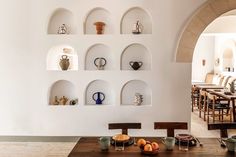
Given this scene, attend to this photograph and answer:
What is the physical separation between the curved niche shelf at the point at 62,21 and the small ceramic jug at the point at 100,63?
695 millimetres

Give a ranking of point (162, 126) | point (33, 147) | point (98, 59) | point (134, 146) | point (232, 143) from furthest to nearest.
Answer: point (98, 59)
point (33, 147)
point (162, 126)
point (134, 146)
point (232, 143)

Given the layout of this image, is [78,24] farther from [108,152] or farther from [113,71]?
[108,152]

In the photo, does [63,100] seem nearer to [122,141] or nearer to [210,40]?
[122,141]

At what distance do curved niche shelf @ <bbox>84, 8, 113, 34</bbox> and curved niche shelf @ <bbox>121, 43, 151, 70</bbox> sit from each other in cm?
50

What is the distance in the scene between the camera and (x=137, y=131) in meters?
4.70

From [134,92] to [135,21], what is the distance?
134 cm

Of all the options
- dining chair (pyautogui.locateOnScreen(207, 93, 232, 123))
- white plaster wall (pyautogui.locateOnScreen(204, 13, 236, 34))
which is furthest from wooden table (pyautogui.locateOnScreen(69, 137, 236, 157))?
white plaster wall (pyautogui.locateOnScreen(204, 13, 236, 34))

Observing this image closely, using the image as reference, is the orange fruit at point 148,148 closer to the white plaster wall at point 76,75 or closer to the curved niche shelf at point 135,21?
the white plaster wall at point 76,75

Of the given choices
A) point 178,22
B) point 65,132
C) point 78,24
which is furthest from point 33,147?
point 178,22

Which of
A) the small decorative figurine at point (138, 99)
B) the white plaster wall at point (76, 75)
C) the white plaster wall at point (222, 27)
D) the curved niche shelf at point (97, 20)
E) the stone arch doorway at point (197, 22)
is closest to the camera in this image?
the stone arch doorway at point (197, 22)

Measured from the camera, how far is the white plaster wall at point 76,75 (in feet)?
15.1

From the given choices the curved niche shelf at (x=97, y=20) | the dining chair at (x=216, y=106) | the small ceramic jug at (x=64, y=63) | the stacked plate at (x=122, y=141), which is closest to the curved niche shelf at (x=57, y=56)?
the small ceramic jug at (x=64, y=63)

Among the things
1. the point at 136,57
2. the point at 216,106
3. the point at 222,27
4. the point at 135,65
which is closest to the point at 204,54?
the point at 222,27

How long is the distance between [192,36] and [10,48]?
333 cm
